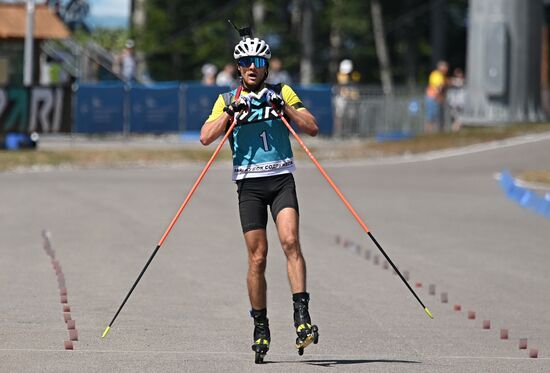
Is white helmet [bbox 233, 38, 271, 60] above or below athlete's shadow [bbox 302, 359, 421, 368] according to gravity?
above

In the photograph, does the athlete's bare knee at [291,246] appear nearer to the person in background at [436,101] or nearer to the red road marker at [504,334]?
the red road marker at [504,334]

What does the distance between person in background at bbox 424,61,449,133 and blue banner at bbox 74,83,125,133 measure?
7565 mm

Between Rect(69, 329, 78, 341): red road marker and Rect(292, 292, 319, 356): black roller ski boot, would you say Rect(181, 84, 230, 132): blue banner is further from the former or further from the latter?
Rect(292, 292, 319, 356): black roller ski boot

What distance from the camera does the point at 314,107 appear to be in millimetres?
34375

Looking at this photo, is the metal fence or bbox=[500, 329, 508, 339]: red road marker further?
the metal fence

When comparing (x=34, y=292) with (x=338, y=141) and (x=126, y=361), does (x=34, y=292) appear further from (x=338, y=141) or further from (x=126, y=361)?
(x=338, y=141)

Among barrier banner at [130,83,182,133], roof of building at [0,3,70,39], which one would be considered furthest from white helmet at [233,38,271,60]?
roof of building at [0,3,70,39]

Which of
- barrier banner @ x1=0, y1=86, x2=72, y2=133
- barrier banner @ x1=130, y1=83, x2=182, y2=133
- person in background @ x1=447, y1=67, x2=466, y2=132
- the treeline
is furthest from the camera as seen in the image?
the treeline

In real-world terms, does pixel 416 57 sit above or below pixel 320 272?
above

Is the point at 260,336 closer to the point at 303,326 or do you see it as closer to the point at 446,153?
the point at 303,326

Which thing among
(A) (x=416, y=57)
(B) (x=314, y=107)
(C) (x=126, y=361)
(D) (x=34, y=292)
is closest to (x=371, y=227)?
(D) (x=34, y=292)

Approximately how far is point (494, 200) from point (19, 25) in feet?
55.8

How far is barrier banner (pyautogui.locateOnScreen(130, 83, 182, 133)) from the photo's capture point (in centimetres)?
3322

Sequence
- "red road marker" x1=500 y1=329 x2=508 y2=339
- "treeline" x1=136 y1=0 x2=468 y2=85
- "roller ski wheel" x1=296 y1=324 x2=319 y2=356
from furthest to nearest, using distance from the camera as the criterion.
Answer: "treeline" x1=136 y1=0 x2=468 y2=85 < "red road marker" x1=500 y1=329 x2=508 y2=339 < "roller ski wheel" x1=296 y1=324 x2=319 y2=356
